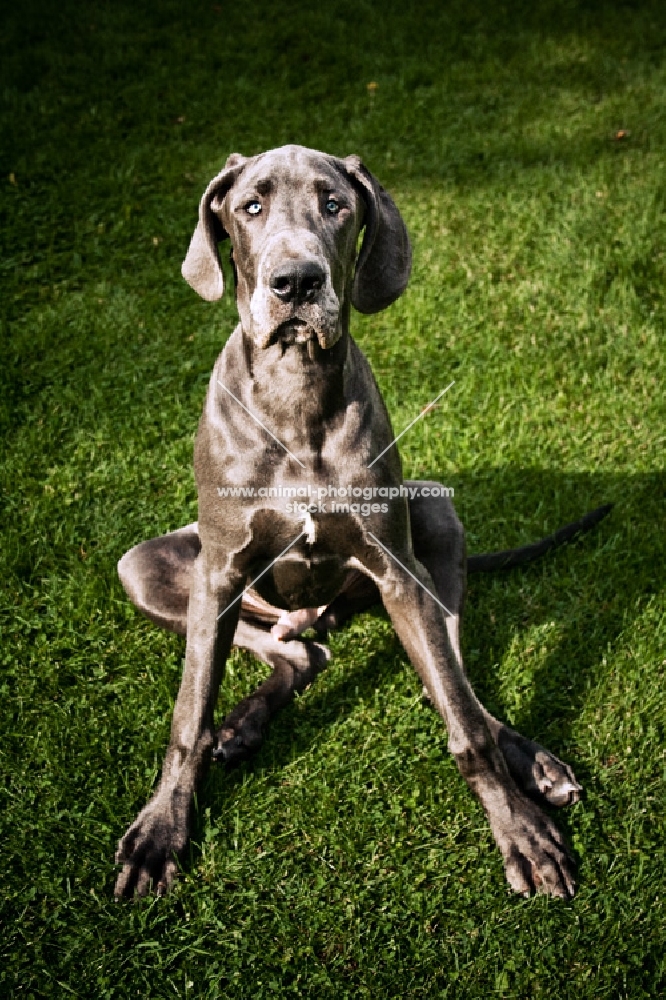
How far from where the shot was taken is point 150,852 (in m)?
2.78

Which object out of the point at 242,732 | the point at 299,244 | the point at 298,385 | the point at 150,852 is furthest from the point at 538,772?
the point at 299,244

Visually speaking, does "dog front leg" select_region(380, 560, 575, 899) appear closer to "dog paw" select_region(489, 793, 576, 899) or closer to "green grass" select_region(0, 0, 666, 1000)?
"dog paw" select_region(489, 793, 576, 899)

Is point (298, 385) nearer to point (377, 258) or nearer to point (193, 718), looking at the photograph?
point (377, 258)

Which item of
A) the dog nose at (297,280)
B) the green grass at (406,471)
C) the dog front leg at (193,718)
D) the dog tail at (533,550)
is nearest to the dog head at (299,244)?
the dog nose at (297,280)

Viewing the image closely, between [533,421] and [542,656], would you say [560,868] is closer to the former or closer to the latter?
[542,656]

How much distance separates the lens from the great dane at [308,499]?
267 cm

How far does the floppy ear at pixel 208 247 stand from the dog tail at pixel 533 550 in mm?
1532

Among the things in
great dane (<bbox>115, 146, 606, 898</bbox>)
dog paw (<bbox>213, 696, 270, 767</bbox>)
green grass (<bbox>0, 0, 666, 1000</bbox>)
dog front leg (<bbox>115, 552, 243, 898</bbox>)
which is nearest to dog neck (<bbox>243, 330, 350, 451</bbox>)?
great dane (<bbox>115, 146, 606, 898</bbox>)

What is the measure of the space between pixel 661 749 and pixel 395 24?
7405 mm

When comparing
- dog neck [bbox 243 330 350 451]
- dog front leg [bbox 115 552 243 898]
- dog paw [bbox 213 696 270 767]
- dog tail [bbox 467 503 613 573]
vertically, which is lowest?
dog tail [bbox 467 503 613 573]

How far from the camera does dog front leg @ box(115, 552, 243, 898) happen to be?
2.84 meters

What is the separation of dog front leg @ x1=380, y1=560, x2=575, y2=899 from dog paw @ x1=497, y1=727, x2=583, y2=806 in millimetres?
76

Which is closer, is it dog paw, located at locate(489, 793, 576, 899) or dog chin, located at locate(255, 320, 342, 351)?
dog chin, located at locate(255, 320, 342, 351)

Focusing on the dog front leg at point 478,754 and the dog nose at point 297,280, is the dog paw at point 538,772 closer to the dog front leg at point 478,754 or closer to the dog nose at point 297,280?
the dog front leg at point 478,754
